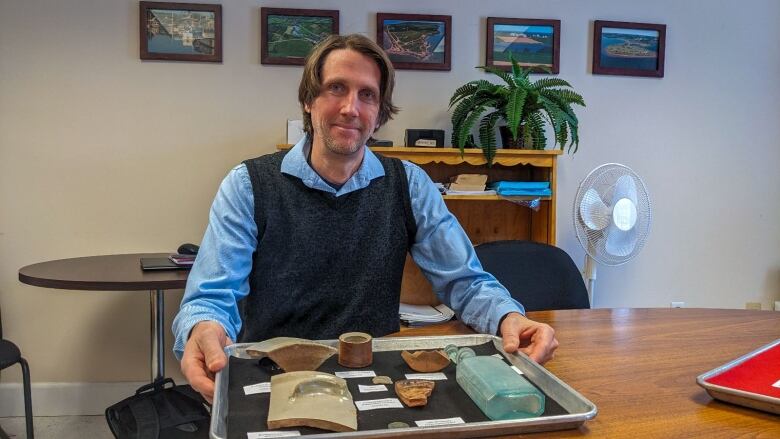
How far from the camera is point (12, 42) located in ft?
8.92

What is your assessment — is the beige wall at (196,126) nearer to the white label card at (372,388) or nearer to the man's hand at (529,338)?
the man's hand at (529,338)

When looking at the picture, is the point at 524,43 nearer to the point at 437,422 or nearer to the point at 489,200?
the point at 489,200

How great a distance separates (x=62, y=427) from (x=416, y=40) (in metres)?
2.46

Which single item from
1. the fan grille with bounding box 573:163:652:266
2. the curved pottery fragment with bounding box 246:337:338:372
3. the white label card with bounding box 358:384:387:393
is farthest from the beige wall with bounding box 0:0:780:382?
the white label card with bounding box 358:384:387:393

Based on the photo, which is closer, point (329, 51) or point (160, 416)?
point (329, 51)

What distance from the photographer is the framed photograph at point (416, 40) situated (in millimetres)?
2885

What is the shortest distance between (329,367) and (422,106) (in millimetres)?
2152

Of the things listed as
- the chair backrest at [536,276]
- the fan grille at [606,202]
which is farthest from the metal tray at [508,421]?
the fan grille at [606,202]

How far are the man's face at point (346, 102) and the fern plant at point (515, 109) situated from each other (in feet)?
3.86

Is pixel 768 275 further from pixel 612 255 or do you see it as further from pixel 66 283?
pixel 66 283

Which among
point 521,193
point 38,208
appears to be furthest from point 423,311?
point 38,208

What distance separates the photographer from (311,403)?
76cm

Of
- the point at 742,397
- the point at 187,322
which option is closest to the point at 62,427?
the point at 187,322

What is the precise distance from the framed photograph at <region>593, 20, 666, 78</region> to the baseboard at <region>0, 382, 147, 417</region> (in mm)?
2847
